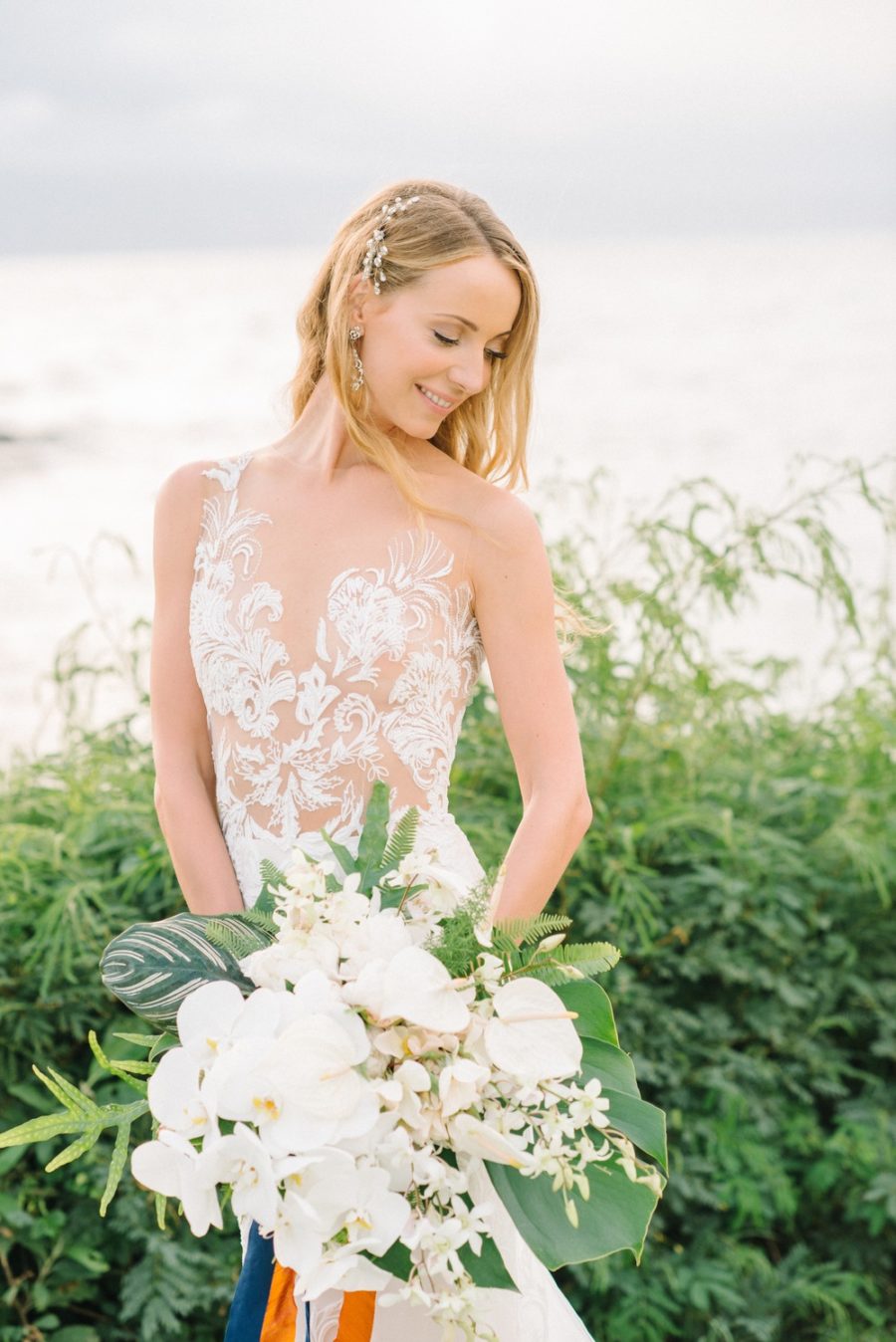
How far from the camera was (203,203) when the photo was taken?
8531mm

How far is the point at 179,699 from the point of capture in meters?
2.38

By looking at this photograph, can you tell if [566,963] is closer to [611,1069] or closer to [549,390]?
[611,1069]

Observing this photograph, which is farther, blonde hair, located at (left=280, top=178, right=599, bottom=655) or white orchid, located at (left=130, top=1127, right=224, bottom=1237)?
blonde hair, located at (left=280, top=178, right=599, bottom=655)

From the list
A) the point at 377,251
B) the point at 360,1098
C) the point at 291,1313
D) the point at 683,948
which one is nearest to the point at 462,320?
the point at 377,251

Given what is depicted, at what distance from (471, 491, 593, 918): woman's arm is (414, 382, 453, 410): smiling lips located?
0.19 metres

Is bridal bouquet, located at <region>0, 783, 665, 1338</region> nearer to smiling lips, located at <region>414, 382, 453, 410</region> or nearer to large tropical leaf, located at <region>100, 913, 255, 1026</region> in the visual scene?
large tropical leaf, located at <region>100, 913, 255, 1026</region>

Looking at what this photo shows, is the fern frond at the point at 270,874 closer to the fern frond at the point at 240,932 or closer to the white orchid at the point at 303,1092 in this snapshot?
the fern frond at the point at 240,932

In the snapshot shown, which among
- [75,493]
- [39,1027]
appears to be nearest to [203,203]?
[75,493]

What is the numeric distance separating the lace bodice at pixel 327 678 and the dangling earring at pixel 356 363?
0.26 m

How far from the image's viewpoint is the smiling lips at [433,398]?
2256 millimetres

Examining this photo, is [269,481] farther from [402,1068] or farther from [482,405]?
[402,1068]

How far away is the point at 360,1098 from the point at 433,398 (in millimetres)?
1238

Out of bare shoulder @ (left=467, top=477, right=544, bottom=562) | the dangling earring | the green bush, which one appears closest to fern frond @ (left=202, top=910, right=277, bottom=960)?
bare shoulder @ (left=467, top=477, right=544, bottom=562)

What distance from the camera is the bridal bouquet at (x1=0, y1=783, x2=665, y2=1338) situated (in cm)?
137
